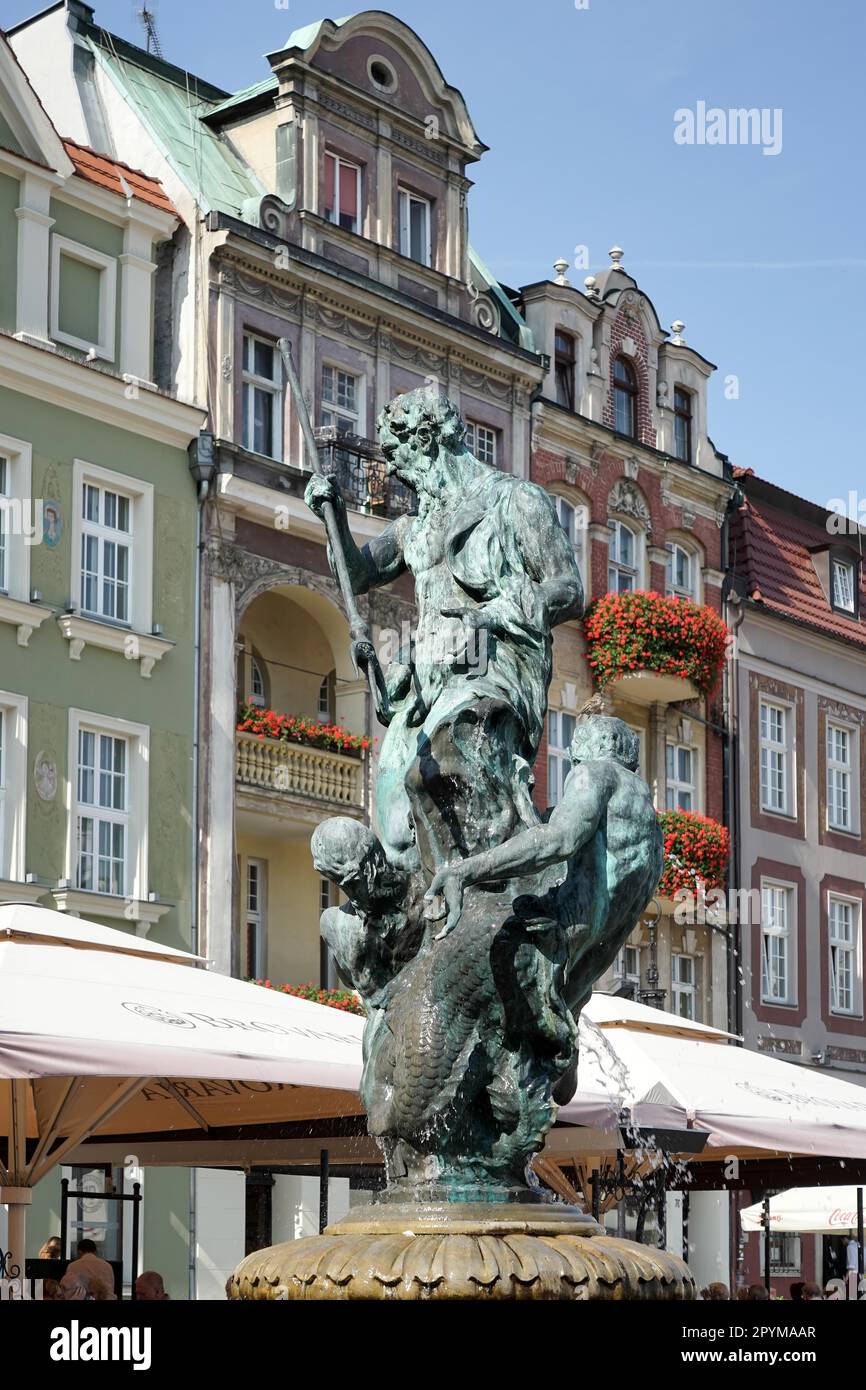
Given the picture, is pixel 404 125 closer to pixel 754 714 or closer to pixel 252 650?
pixel 252 650

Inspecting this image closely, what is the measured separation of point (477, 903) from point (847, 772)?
28.1m

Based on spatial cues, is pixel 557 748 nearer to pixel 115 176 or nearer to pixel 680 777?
pixel 680 777

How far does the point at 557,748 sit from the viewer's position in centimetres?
2789

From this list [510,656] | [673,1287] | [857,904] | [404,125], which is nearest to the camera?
[673,1287]

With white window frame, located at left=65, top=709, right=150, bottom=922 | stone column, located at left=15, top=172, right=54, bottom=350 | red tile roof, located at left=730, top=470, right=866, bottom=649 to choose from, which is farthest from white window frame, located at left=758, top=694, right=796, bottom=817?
stone column, located at left=15, top=172, right=54, bottom=350

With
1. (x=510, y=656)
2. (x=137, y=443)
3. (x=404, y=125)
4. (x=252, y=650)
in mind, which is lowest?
(x=510, y=656)

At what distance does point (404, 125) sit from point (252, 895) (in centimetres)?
904

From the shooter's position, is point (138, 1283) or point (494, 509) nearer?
point (494, 509)

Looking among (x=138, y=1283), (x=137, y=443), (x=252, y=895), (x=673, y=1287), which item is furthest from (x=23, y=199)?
(x=673, y=1287)

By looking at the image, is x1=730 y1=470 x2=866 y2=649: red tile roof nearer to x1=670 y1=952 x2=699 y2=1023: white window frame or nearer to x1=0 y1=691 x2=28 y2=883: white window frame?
x1=670 y1=952 x2=699 y2=1023: white window frame

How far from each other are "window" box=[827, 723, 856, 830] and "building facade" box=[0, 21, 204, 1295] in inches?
532

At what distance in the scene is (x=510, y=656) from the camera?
7043 millimetres

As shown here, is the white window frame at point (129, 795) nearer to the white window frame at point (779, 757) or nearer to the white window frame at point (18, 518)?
the white window frame at point (18, 518)

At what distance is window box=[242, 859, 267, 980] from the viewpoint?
24453 mm
